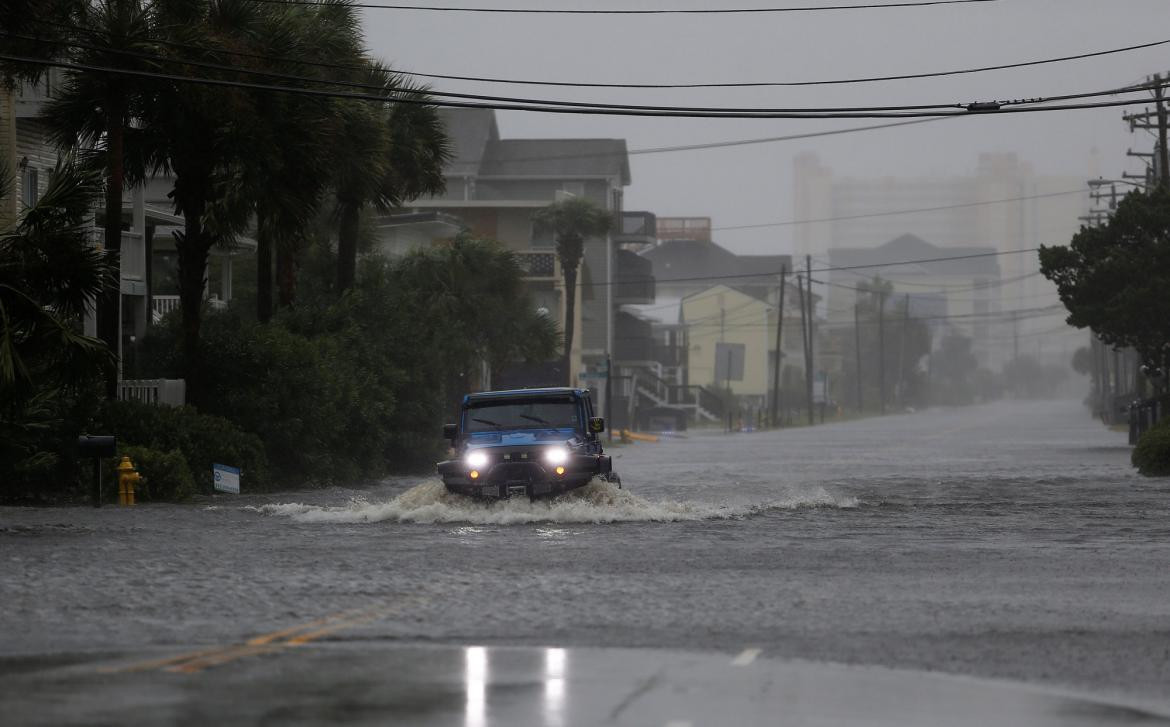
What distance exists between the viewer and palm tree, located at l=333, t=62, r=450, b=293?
39969mm

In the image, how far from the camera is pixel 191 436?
32.8m

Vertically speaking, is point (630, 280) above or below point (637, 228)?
below

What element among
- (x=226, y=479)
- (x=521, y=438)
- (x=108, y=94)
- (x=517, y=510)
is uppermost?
(x=108, y=94)

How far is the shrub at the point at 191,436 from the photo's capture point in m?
31.7

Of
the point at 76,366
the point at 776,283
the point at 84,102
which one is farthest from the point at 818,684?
the point at 776,283

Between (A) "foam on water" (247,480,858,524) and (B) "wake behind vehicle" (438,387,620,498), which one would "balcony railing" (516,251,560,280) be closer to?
(A) "foam on water" (247,480,858,524)

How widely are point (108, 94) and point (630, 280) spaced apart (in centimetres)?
8132

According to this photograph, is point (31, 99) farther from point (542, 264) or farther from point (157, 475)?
point (542, 264)

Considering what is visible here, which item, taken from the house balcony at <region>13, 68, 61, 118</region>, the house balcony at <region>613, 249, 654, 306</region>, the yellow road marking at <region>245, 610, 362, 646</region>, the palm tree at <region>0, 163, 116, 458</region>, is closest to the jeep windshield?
the palm tree at <region>0, 163, 116, 458</region>

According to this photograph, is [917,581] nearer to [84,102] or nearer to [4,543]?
[4,543]

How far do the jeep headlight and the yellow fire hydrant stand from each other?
710 cm

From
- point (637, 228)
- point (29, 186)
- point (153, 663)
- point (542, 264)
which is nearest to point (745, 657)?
point (153, 663)

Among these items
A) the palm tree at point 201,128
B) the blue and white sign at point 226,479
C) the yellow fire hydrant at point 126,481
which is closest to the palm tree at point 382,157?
the palm tree at point 201,128

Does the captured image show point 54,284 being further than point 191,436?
No
